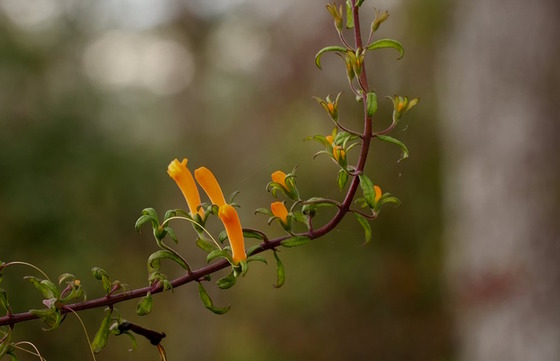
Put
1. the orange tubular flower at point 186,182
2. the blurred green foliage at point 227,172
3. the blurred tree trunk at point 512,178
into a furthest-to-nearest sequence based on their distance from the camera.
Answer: the blurred green foliage at point 227,172 < the blurred tree trunk at point 512,178 < the orange tubular flower at point 186,182

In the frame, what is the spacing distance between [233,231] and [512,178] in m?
3.07

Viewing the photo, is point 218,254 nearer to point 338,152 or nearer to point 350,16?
point 338,152

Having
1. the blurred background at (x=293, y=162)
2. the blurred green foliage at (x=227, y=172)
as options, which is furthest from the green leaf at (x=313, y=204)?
the blurred green foliage at (x=227, y=172)

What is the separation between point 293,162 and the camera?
5.44m

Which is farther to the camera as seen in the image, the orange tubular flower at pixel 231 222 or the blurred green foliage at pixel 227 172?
the blurred green foliage at pixel 227 172

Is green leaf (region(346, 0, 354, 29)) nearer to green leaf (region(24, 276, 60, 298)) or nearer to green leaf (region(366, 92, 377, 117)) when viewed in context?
green leaf (region(366, 92, 377, 117))

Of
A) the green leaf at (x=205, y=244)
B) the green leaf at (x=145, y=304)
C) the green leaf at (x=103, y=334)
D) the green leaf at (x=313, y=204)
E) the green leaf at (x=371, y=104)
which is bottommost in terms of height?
the green leaf at (x=103, y=334)

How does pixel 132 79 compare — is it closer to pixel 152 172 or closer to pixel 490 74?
pixel 152 172

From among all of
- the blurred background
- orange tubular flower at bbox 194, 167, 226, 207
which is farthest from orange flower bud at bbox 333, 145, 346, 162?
the blurred background

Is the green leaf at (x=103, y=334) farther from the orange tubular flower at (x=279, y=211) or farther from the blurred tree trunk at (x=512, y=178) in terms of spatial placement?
the blurred tree trunk at (x=512, y=178)

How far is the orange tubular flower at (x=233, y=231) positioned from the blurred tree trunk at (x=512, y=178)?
10.00 feet

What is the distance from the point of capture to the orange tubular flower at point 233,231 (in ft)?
2.23

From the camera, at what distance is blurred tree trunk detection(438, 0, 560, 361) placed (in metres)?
3.49

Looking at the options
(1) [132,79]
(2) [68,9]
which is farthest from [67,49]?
(1) [132,79]
